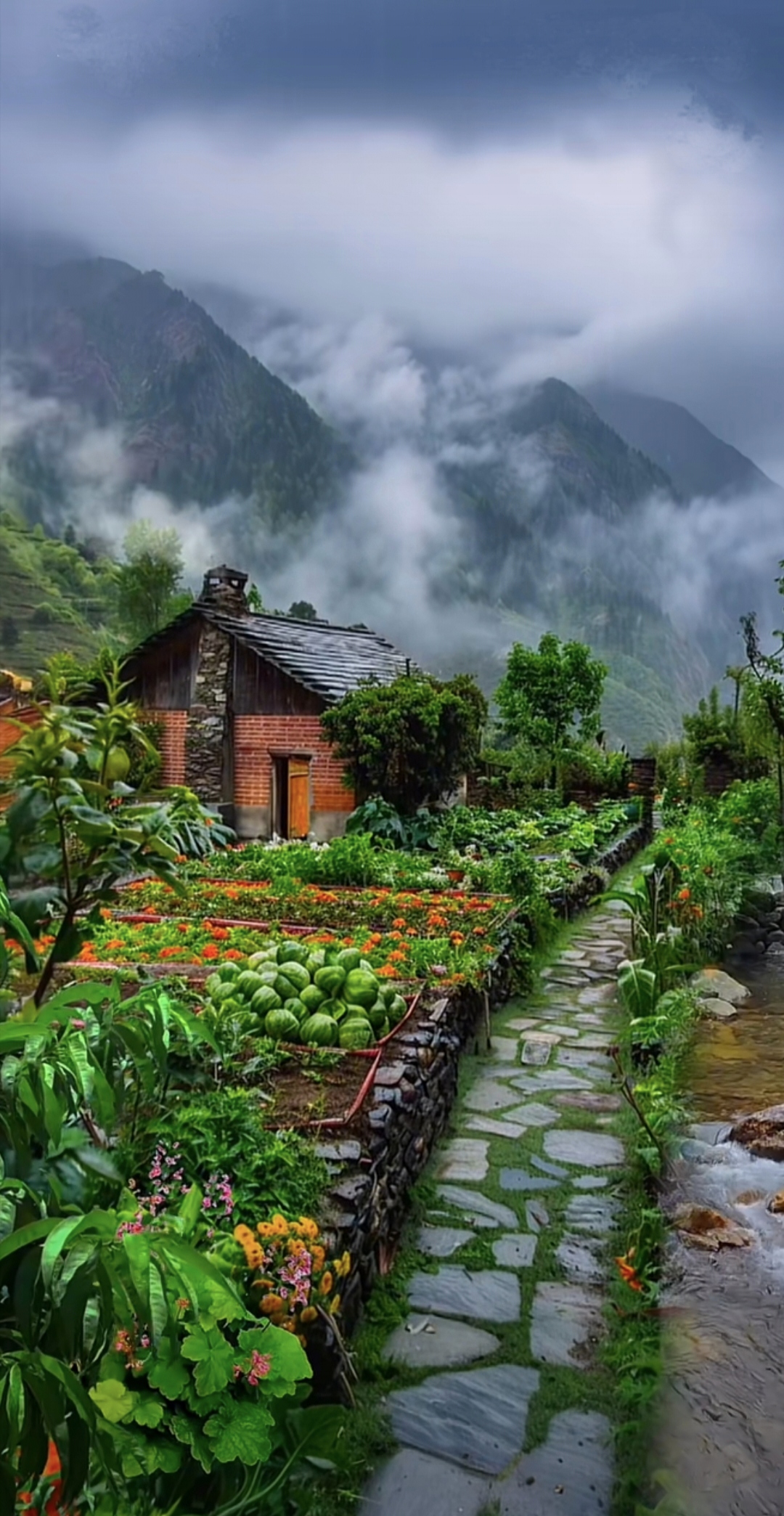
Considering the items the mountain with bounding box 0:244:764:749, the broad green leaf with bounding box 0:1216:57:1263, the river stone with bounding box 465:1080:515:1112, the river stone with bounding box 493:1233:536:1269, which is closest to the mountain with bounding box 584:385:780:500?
the mountain with bounding box 0:244:764:749

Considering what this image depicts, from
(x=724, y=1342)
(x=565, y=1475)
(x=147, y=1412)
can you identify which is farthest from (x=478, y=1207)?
(x=147, y=1412)

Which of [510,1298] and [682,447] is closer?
[510,1298]

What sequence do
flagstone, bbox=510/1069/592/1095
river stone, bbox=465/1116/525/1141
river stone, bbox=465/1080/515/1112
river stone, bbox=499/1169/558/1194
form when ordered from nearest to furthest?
river stone, bbox=499/1169/558/1194 → river stone, bbox=465/1116/525/1141 → river stone, bbox=465/1080/515/1112 → flagstone, bbox=510/1069/592/1095

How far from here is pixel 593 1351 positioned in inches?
104

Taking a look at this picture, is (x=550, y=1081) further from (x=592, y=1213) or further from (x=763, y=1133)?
(x=592, y=1213)

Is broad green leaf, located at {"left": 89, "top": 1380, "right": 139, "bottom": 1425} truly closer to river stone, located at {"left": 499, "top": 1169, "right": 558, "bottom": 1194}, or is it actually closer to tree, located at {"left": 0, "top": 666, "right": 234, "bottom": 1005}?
tree, located at {"left": 0, "top": 666, "right": 234, "bottom": 1005}

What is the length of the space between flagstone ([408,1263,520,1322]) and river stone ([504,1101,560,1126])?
3.91 feet

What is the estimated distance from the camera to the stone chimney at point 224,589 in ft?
45.9

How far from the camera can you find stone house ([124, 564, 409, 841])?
41.8 ft

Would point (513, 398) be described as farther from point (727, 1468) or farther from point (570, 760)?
point (727, 1468)

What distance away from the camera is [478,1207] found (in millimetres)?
3465

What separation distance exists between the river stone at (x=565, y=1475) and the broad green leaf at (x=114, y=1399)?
0.77 m

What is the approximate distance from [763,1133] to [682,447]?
11236 cm

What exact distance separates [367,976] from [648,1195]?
5.04 feet
